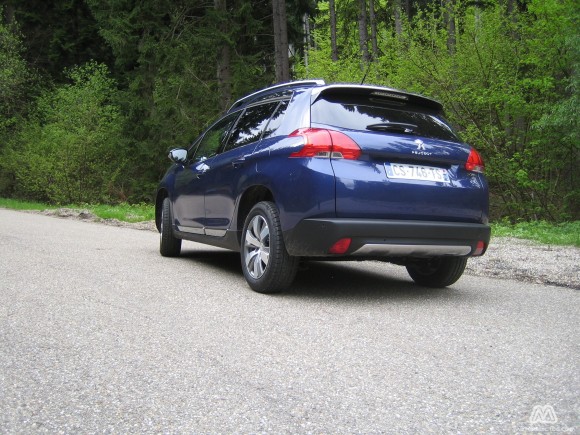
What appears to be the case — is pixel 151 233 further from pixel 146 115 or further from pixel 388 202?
pixel 146 115

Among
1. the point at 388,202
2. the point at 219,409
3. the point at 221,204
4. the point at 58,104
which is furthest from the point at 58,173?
the point at 219,409

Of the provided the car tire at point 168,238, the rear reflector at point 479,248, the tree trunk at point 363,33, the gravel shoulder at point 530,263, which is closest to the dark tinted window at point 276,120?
the rear reflector at point 479,248

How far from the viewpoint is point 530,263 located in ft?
23.6

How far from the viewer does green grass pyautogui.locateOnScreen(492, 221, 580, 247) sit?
9727 mm

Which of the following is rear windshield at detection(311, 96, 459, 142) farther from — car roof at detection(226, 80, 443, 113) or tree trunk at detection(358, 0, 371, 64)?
tree trunk at detection(358, 0, 371, 64)

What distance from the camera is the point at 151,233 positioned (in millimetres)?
11773

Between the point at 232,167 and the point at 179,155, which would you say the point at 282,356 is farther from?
the point at 179,155

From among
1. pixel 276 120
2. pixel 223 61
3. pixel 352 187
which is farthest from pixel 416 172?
pixel 223 61

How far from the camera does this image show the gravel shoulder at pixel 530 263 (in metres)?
6.36

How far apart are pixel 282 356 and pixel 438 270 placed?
284 centimetres

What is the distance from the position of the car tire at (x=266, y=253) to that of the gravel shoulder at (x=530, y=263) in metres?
2.83

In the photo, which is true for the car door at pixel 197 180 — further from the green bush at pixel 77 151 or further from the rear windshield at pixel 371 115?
the green bush at pixel 77 151

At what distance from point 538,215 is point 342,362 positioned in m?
13.5

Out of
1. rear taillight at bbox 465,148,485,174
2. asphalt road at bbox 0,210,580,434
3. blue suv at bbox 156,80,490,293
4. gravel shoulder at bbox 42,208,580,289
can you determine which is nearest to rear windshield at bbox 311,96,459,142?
blue suv at bbox 156,80,490,293
